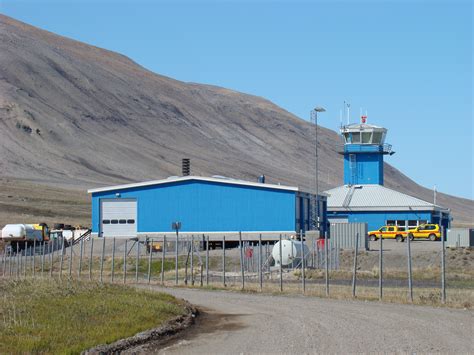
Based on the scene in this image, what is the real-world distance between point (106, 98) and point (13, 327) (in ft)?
587

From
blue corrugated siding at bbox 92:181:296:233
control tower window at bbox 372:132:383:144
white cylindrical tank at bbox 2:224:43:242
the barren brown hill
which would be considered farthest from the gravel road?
the barren brown hill

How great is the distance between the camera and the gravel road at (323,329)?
55.6 feet

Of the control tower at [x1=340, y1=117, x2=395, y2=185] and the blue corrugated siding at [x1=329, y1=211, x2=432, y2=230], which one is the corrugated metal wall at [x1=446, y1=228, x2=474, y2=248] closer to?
the blue corrugated siding at [x1=329, y1=211, x2=432, y2=230]

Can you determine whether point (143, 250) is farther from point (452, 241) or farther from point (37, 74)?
point (37, 74)

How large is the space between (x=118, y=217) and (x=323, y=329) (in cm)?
4948

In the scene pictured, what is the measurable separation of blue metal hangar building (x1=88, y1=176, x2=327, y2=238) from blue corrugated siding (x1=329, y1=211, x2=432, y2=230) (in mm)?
12595

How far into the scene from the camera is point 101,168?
161m

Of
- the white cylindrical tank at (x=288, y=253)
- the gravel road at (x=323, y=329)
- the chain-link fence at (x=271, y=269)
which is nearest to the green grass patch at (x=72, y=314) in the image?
the gravel road at (x=323, y=329)

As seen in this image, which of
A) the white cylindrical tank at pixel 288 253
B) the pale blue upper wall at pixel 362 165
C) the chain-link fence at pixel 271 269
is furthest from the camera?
the pale blue upper wall at pixel 362 165

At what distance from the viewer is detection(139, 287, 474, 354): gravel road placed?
17.0 metres

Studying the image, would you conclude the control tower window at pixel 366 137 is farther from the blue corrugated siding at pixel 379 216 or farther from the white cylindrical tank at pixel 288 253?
the white cylindrical tank at pixel 288 253

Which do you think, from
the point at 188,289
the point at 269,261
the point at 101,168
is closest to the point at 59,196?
the point at 101,168

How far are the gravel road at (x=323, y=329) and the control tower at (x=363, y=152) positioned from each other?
195 feet

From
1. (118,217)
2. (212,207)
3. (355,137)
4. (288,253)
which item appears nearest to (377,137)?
(355,137)
